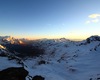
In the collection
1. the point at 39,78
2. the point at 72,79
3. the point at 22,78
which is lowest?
the point at 72,79

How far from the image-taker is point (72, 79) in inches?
2277

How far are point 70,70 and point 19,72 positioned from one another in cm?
4643

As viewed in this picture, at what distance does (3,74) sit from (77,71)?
4862 cm

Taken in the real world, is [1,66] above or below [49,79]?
above

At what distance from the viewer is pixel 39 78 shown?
132 feet

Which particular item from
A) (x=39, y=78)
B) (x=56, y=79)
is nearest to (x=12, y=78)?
(x=39, y=78)

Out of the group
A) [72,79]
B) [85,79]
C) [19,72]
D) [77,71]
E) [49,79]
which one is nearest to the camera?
[19,72]

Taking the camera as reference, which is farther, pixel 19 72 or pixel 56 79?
pixel 56 79

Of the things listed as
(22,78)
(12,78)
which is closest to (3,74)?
(12,78)

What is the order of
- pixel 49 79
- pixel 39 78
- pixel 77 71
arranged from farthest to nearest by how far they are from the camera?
pixel 77 71, pixel 49 79, pixel 39 78

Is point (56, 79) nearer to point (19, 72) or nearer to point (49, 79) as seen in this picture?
point (49, 79)

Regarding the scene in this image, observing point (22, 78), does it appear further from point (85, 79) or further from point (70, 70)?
point (70, 70)

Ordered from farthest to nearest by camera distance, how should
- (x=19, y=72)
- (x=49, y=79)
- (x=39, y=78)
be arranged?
1. (x=49, y=79)
2. (x=39, y=78)
3. (x=19, y=72)

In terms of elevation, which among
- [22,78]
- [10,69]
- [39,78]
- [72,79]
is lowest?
[72,79]
